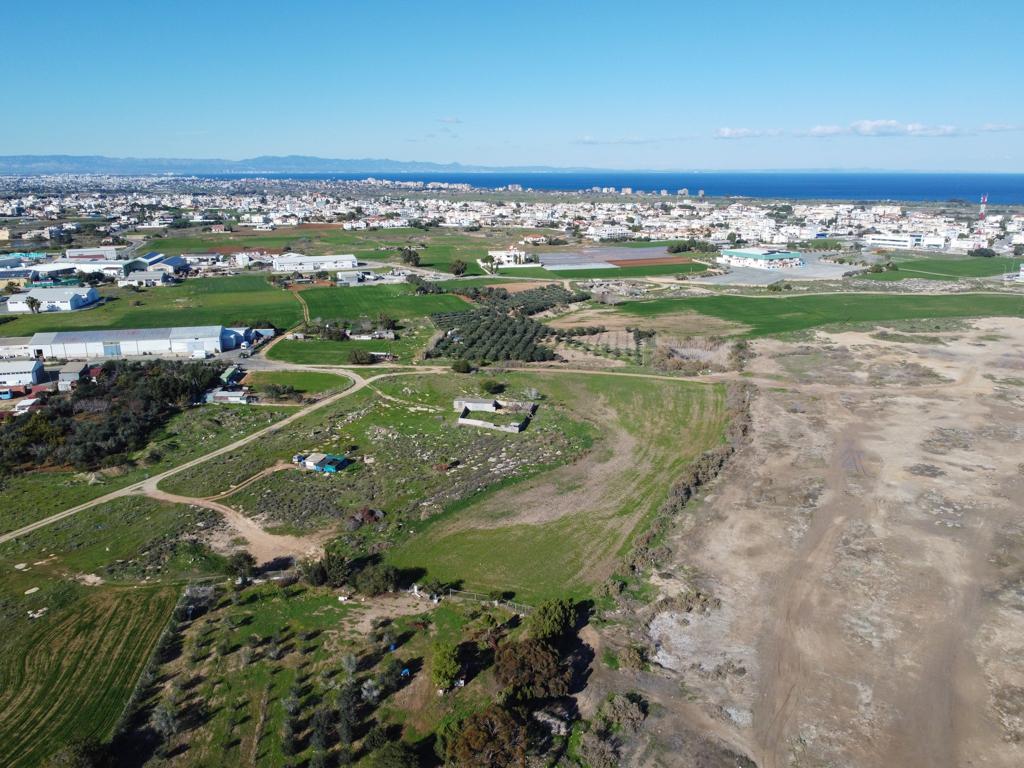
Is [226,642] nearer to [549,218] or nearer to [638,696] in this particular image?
[638,696]

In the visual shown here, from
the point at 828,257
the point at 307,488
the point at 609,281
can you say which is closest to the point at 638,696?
the point at 307,488

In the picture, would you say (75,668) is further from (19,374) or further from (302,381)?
(19,374)

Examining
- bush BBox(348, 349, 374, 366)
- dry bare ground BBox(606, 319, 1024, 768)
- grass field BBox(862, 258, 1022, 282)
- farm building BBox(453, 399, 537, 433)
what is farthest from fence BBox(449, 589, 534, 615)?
grass field BBox(862, 258, 1022, 282)

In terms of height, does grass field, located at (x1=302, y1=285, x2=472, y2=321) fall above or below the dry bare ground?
above

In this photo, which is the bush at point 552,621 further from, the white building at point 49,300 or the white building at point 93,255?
the white building at point 93,255

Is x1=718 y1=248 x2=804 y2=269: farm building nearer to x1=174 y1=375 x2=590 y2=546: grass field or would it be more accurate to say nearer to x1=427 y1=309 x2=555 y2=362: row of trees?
x1=427 y1=309 x2=555 y2=362: row of trees

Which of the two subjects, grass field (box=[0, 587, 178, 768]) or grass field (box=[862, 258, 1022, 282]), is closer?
grass field (box=[0, 587, 178, 768])
